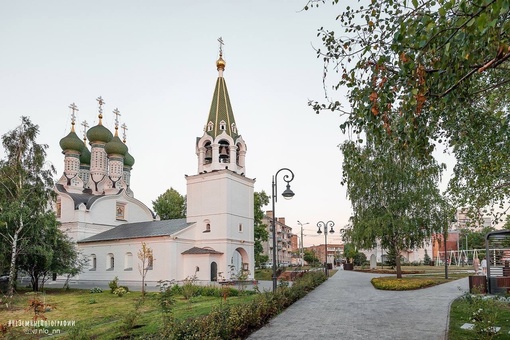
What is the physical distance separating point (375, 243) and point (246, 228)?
14137mm

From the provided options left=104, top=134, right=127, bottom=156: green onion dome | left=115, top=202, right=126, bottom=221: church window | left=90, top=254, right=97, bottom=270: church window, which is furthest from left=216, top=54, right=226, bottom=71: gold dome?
left=90, top=254, right=97, bottom=270: church window

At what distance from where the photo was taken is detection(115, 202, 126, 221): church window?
43906 millimetres

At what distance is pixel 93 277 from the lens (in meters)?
37.2

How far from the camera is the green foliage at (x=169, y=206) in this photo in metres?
57.4

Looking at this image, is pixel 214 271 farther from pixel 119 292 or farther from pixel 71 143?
pixel 71 143

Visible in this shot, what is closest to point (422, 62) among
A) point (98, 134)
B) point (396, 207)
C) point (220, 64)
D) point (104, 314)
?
point (104, 314)

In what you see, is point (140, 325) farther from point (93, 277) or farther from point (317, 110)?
point (93, 277)

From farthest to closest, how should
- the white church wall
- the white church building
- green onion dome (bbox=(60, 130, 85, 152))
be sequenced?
1. green onion dome (bbox=(60, 130, 85, 152))
2. the white church building
3. the white church wall

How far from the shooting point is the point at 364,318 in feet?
41.7

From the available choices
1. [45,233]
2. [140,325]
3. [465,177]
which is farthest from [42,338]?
[45,233]

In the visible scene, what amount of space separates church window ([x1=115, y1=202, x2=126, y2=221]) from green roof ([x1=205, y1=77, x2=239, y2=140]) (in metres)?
15.2

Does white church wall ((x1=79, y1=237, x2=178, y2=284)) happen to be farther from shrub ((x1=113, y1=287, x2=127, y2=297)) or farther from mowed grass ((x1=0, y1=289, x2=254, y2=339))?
mowed grass ((x1=0, y1=289, x2=254, y2=339))

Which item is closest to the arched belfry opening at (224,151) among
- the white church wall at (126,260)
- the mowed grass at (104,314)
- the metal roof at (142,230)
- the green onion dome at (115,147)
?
the metal roof at (142,230)

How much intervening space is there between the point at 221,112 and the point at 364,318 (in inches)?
1029
